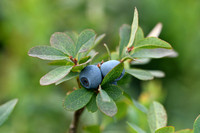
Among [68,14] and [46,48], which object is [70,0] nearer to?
[68,14]

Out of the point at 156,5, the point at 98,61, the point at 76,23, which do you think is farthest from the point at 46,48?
the point at 156,5

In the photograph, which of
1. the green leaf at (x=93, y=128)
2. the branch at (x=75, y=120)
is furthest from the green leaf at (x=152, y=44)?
the green leaf at (x=93, y=128)

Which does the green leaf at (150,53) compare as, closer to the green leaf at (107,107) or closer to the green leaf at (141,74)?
the green leaf at (141,74)

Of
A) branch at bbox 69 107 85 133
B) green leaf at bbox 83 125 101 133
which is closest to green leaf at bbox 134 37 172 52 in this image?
branch at bbox 69 107 85 133

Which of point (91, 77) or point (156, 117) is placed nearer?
point (91, 77)

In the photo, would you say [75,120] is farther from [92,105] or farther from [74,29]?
[74,29]

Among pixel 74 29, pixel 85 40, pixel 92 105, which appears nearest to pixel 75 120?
pixel 92 105
